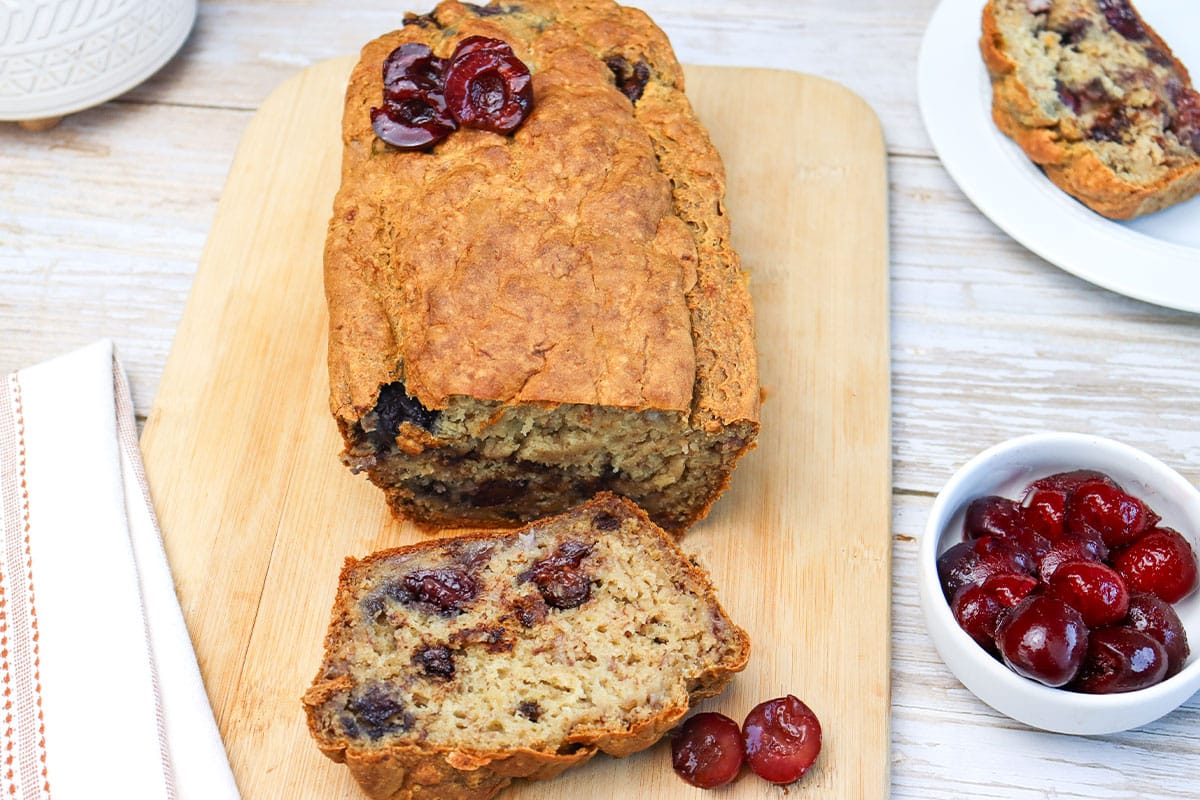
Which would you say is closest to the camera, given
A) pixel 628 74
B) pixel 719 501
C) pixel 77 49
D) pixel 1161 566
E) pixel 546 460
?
pixel 1161 566

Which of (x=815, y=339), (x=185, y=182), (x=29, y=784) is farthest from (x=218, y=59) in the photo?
(x=29, y=784)

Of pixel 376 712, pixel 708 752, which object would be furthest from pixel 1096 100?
pixel 376 712

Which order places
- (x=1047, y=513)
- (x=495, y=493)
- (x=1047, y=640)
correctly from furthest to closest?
(x=495, y=493) → (x=1047, y=513) → (x=1047, y=640)

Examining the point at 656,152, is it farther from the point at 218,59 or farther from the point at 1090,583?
the point at 218,59

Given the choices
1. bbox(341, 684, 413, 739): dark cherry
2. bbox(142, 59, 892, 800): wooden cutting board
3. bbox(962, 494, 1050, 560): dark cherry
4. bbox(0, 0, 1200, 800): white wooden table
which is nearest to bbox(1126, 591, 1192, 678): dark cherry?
bbox(962, 494, 1050, 560): dark cherry

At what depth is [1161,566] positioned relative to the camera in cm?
289

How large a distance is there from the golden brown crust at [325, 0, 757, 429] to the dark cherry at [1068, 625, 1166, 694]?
95 centimetres

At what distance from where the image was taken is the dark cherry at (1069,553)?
2.87 m

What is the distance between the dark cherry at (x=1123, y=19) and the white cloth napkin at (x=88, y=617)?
330cm

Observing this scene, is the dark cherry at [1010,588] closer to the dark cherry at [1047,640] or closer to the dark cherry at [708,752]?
the dark cherry at [1047,640]

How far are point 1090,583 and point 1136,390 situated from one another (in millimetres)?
1124

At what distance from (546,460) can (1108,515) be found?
1.36 metres

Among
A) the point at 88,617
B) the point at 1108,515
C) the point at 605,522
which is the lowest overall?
the point at 88,617

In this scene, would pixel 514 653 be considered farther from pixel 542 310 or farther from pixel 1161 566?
pixel 1161 566
